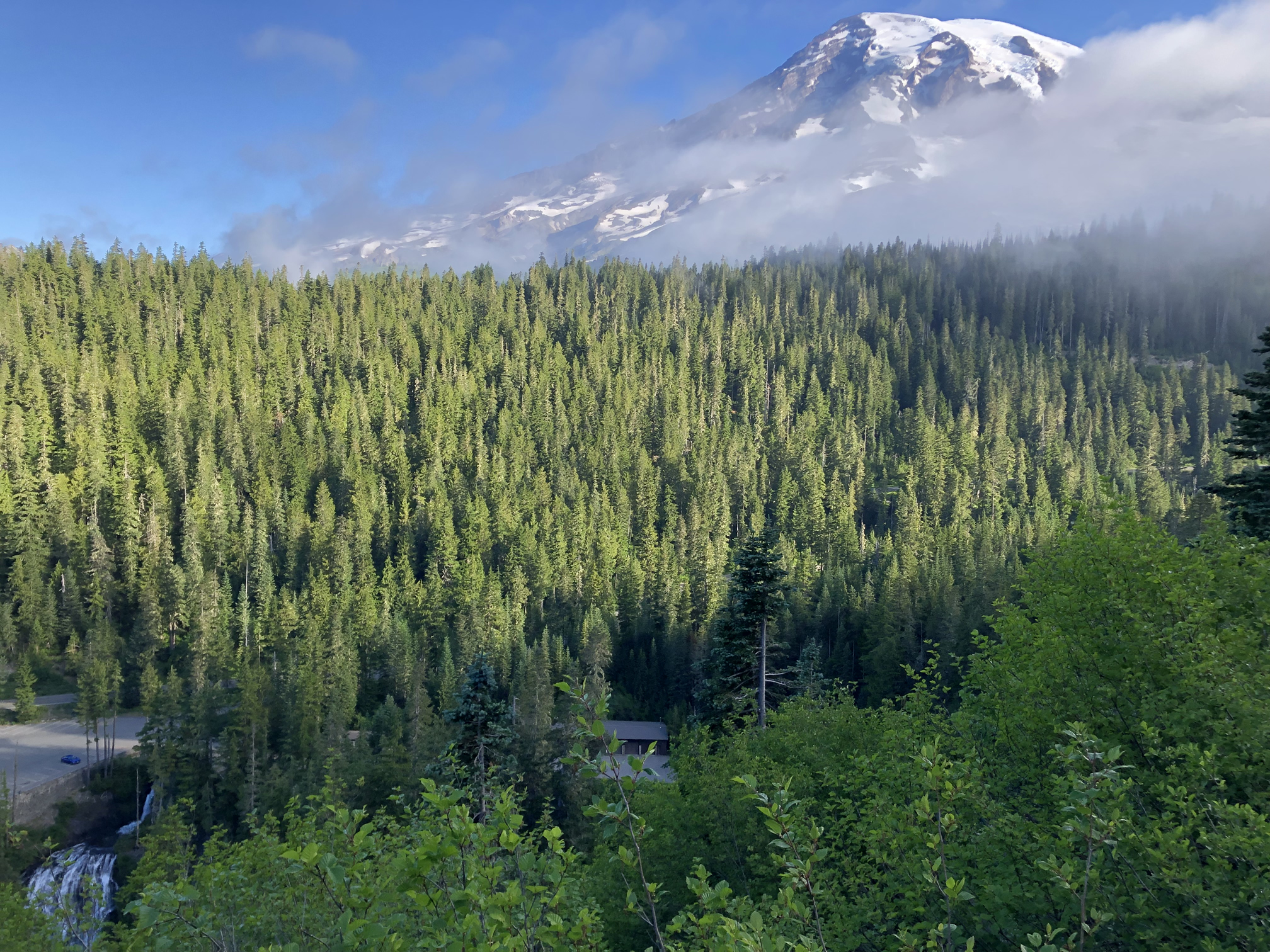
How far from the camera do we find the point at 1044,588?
13.9m

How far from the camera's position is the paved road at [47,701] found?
63.7 metres

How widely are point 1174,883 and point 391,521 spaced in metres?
104

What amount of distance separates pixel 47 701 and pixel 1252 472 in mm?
88108

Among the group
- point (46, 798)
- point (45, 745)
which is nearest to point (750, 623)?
point (46, 798)

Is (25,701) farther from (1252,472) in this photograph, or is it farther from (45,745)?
(1252,472)

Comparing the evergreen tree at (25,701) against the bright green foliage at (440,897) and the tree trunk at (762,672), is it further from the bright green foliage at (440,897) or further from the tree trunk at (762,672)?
the bright green foliage at (440,897)

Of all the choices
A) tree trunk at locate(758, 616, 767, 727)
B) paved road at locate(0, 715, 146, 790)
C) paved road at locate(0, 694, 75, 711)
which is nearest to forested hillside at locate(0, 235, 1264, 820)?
paved road at locate(0, 715, 146, 790)

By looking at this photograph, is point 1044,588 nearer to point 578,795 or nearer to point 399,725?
point 578,795

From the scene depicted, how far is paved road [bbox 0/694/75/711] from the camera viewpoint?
2507 inches

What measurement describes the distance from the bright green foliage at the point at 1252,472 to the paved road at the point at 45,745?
225 feet

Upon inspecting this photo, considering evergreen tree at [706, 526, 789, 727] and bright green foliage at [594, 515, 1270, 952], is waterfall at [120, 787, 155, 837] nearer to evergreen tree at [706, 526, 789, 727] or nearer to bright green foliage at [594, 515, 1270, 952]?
evergreen tree at [706, 526, 789, 727]

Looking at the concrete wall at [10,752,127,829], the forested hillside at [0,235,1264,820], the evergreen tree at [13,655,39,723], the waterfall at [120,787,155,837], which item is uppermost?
the forested hillside at [0,235,1264,820]

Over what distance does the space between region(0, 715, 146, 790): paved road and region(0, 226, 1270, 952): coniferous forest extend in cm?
426

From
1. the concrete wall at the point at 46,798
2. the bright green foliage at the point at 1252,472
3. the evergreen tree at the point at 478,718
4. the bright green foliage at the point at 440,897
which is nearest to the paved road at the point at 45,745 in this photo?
the concrete wall at the point at 46,798
